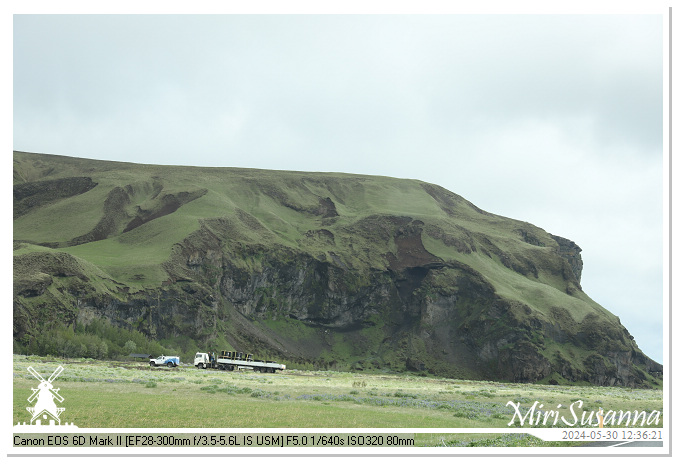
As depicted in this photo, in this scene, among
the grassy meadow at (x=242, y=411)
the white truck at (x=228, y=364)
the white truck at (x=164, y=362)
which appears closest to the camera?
the grassy meadow at (x=242, y=411)

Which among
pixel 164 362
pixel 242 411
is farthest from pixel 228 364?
pixel 242 411

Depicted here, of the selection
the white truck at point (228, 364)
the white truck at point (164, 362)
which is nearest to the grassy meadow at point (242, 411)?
the white truck at point (164, 362)

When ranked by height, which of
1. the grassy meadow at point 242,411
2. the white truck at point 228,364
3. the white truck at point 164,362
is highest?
the grassy meadow at point 242,411

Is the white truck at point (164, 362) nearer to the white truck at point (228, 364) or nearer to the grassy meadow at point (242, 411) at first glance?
the white truck at point (228, 364)

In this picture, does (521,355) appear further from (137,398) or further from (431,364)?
(137,398)

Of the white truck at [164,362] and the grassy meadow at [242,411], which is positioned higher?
the grassy meadow at [242,411]

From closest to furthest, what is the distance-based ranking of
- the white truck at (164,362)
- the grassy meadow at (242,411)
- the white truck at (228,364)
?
the grassy meadow at (242,411)
the white truck at (164,362)
the white truck at (228,364)

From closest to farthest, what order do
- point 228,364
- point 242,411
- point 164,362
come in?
1. point 242,411
2. point 164,362
3. point 228,364

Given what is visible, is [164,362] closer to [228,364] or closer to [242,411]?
[228,364]

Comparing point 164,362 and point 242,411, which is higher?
point 242,411

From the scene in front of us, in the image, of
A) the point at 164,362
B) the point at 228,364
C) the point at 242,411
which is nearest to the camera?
the point at 242,411
